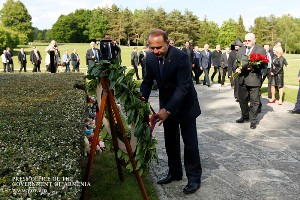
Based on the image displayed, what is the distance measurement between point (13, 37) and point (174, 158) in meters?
55.1

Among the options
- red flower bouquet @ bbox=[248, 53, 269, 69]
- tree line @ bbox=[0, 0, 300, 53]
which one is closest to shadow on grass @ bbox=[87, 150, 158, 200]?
red flower bouquet @ bbox=[248, 53, 269, 69]

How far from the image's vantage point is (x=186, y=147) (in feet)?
15.0

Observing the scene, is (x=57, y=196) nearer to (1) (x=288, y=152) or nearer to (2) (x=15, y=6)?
(1) (x=288, y=152)

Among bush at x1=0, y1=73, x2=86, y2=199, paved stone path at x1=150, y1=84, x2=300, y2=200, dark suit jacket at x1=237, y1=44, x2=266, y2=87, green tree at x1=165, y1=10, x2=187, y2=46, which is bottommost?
paved stone path at x1=150, y1=84, x2=300, y2=200

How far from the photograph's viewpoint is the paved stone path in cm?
449

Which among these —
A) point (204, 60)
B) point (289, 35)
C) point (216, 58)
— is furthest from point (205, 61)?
point (289, 35)

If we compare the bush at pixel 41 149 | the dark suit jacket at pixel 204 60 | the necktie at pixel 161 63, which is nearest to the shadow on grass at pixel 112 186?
the bush at pixel 41 149

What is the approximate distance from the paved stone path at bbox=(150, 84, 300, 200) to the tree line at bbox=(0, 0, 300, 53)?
68662mm

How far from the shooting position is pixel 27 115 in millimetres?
4656

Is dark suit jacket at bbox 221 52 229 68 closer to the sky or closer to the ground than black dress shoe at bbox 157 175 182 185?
closer to the sky

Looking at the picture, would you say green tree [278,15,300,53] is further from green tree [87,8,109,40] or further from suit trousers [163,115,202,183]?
suit trousers [163,115,202,183]

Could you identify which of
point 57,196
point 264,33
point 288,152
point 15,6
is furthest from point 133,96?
point 15,6

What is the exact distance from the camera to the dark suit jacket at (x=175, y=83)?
4066 millimetres

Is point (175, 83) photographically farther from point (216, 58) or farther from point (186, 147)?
point (216, 58)
